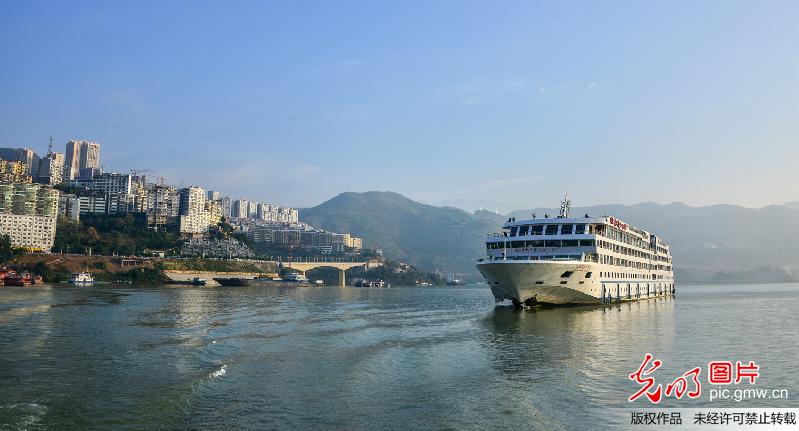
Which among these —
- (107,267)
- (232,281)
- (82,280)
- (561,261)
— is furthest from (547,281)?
(107,267)

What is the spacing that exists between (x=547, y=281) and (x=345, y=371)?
3906 cm

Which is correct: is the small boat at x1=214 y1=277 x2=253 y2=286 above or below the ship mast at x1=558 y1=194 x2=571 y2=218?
below

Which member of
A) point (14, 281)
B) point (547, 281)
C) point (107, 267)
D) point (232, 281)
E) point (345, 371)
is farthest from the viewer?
point (232, 281)

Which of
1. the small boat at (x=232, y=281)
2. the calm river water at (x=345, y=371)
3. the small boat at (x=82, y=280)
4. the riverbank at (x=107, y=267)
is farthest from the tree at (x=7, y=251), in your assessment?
the calm river water at (x=345, y=371)

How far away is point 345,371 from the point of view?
26.3m

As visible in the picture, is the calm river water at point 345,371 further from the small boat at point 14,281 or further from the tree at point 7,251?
the tree at point 7,251

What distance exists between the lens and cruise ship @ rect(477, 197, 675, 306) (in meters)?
60.4

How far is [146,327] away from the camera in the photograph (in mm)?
44562

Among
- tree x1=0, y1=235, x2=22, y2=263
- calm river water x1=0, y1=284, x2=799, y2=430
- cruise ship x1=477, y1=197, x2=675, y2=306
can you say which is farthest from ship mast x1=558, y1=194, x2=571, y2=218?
tree x1=0, y1=235, x2=22, y2=263

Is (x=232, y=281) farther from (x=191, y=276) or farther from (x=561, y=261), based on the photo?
(x=561, y=261)

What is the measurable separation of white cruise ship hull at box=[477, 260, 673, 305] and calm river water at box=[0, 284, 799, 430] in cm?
1103

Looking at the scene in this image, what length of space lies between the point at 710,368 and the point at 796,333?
23.0 m

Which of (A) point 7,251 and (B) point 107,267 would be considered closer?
(A) point 7,251

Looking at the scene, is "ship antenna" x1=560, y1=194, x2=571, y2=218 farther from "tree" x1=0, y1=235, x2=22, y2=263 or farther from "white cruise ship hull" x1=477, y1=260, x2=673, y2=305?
"tree" x1=0, y1=235, x2=22, y2=263
